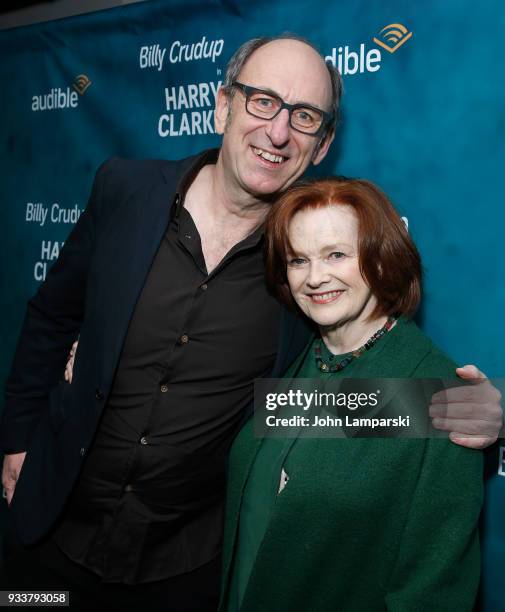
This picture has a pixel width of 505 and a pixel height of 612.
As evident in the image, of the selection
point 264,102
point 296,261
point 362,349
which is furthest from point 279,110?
point 362,349

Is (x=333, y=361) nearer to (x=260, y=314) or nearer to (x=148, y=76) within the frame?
(x=260, y=314)

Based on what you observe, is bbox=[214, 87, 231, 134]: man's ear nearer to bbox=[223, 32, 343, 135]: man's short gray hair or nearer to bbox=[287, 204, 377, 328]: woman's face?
bbox=[223, 32, 343, 135]: man's short gray hair

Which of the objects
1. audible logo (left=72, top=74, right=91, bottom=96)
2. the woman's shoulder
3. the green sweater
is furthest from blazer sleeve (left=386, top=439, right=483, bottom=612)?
audible logo (left=72, top=74, right=91, bottom=96)

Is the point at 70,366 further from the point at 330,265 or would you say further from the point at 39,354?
the point at 330,265

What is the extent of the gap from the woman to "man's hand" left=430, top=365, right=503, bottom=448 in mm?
35

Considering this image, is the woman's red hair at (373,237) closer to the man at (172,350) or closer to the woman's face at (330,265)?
the woman's face at (330,265)

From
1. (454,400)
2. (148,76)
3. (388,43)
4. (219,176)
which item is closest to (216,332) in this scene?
(219,176)

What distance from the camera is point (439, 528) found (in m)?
1.27

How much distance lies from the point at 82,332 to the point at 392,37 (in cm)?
123

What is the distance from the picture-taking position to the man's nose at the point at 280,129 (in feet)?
5.10

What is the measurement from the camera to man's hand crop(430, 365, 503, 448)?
1.27m

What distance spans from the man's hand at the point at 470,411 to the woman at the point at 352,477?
4 cm

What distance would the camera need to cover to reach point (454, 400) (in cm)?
134

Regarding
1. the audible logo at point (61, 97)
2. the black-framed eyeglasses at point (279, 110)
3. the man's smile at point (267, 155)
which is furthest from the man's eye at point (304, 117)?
the audible logo at point (61, 97)
